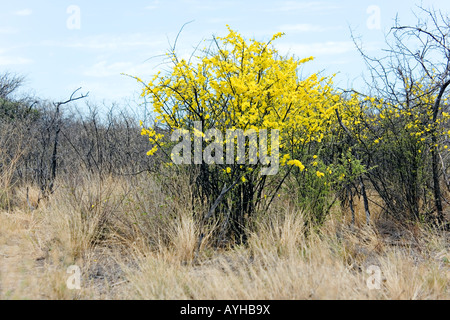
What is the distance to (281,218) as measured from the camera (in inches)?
205

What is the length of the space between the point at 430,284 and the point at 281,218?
6.16 ft

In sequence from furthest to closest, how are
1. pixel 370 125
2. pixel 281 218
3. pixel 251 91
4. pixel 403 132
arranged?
→ 1. pixel 370 125
2. pixel 403 132
3. pixel 281 218
4. pixel 251 91

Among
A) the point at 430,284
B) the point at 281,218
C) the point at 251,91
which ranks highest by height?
the point at 251,91

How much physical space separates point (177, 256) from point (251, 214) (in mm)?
1087

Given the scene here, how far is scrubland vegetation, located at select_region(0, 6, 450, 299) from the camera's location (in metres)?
3.65

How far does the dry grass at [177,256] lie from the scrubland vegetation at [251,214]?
0.02 m

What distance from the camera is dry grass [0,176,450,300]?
11.3 ft

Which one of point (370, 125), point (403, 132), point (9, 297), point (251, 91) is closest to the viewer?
point (9, 297)

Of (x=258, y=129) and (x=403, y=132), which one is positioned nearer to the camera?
(x=258, y=129)

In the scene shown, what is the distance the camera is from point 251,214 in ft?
16.4

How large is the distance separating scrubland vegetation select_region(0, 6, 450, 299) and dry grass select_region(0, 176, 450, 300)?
20mm

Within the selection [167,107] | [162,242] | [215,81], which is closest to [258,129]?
[215,81]

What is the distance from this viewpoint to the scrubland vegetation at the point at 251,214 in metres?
3.65
